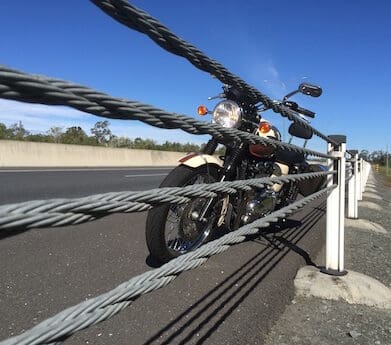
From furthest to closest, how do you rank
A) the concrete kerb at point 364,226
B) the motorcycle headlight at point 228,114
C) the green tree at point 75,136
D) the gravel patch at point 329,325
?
1. the green tree at point 75,136
2. the concrete kerb at point 364,226
3. the motorcycle headlight at point 228,114
4. the gravel patch at point 329,325

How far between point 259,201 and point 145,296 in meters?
1.84

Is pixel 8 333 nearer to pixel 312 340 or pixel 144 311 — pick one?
pixel 144 311

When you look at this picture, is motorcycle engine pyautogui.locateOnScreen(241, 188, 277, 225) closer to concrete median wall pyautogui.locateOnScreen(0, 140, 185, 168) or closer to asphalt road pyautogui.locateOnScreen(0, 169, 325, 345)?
asphalt road pyautogui.locateOnScreen(0, 169, 325, 345)

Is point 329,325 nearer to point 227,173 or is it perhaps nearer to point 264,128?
point 227,173

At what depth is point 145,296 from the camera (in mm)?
2898

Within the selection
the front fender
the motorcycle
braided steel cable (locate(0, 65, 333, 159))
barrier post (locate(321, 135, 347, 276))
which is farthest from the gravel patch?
braided steel cable (locate(0, 65, 333, 159))

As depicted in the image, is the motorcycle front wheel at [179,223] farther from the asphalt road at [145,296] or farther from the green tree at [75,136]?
the green tree at [75,136]

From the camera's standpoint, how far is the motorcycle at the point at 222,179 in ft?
11.1

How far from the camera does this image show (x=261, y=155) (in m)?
4.45

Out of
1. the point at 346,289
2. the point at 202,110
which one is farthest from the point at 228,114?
the point at 346,289

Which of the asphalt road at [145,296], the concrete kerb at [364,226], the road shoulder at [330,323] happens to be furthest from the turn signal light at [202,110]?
the concrete kerb at [364,226]

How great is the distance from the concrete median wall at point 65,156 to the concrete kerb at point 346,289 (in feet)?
55.2

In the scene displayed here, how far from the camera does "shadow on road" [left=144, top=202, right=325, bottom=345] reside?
7.73 feet

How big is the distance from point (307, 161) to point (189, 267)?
5012mm
